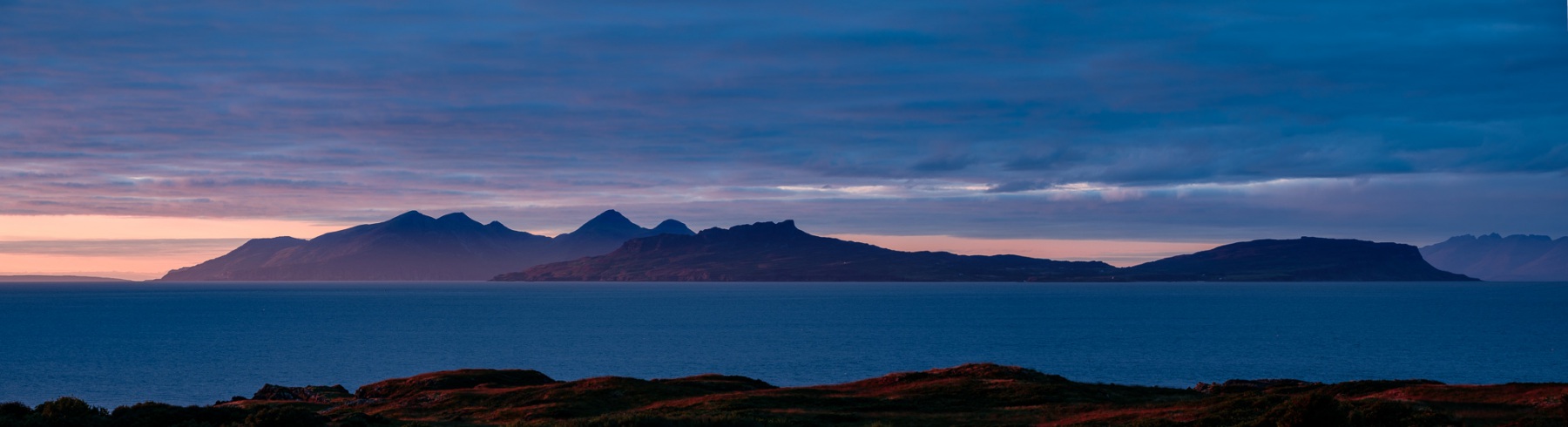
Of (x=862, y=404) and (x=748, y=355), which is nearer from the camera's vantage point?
(x=862, y=404)

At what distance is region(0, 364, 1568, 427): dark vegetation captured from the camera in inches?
1622

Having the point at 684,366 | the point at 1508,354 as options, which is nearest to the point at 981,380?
the point at 684,366

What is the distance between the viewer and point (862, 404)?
5712 centimetres

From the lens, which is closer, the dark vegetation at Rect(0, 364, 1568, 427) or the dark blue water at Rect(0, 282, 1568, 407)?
the dark vegetation at Rect(0, 364, 1568, 427)

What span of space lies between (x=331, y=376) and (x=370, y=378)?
5243mm

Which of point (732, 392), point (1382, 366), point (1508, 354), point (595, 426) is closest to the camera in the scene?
point (595, 426)

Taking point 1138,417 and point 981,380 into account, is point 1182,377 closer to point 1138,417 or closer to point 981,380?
point 981,380

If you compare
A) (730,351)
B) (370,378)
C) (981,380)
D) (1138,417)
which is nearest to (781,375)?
(730,351)

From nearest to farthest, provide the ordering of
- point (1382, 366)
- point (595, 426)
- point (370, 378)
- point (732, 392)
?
point (595, 426) < point (732, 392) < point (370, 378) < point (1382, 366)

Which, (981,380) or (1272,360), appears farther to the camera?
(1272,360)

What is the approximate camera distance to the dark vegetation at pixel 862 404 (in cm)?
4119

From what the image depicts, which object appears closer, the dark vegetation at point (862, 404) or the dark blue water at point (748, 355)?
the dark vegetation at point (862, 404)

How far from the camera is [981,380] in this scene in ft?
215

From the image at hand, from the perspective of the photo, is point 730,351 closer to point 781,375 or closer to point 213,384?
point 781,375
